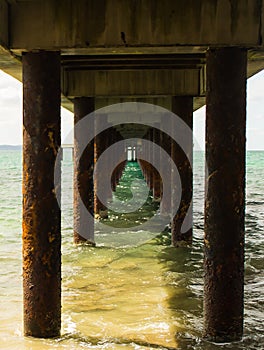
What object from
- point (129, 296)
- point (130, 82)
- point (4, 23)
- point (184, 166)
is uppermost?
point (130, 82)

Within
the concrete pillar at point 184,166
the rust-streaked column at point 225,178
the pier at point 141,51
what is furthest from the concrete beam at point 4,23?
the concrete pillar at point 184,166

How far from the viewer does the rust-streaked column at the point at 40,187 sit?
4.81 metres

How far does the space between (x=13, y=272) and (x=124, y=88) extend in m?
3.47

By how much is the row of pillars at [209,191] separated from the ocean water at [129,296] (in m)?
0.40

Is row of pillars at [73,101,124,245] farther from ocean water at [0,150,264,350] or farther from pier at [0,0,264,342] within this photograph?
pier at [0,0,264,342]

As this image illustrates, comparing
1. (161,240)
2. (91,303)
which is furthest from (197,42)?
(161,240)

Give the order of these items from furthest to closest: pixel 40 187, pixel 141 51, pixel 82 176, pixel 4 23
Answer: pixel 82 176
pixel 141 51
pixel 40 187
pixel 4 23

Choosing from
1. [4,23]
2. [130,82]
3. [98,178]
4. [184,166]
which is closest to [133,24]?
[4,23]

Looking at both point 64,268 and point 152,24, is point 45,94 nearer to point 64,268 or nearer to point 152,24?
point 152,24

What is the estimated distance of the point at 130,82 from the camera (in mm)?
8516

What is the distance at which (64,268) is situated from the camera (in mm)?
8219

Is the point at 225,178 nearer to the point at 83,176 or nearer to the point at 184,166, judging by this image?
the point at 184,166

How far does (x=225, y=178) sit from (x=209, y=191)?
0.20 meters

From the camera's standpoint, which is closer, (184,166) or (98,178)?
(184,166)
